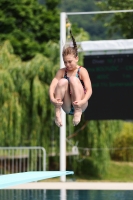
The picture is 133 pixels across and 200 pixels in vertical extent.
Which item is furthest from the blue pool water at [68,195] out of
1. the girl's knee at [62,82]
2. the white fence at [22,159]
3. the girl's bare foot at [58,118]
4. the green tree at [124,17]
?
the green tree at [124,17]

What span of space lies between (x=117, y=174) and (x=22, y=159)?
2700 mm

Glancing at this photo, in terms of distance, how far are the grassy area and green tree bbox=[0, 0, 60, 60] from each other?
38.4 ft

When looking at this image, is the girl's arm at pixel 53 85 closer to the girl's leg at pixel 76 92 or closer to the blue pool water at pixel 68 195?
the girl's leg at pixel 76 92

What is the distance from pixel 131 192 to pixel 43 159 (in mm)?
4153

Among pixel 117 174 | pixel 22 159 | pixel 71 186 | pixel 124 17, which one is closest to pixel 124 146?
pixel 117 174

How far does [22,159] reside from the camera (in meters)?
17.9

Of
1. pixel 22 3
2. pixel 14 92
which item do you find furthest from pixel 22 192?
pixel 22 3

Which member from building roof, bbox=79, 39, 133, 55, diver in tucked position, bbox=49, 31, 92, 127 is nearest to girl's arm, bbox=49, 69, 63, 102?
diver in tucked position, bbox=49, 31, 92, 127

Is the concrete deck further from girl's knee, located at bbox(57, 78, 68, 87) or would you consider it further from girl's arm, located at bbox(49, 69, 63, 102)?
girl's knee, located at bbox(57, 78, 68, 87)

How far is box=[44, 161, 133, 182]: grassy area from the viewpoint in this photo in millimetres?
17109

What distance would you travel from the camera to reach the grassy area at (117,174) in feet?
56.1

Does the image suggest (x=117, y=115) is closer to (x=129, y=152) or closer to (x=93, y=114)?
(x=93, y=114)

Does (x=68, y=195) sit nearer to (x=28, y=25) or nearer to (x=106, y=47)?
(x=106, y=47)

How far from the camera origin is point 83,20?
9062 cm
